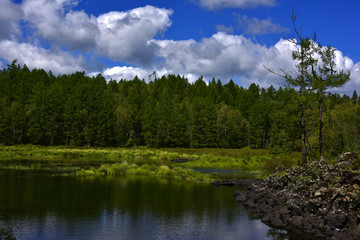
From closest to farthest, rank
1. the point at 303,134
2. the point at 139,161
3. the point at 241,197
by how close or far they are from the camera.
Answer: the point at 241,197 < the point at 303,134 < the point at 139,161

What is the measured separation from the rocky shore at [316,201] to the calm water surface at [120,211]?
164 centimetres

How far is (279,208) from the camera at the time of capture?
2309 centimetres

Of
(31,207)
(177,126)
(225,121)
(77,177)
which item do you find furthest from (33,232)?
(225,121)

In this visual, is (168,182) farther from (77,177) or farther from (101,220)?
(101,220)

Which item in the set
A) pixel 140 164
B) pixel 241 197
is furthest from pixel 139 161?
pixel 241 197

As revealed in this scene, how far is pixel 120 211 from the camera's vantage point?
2275 cm

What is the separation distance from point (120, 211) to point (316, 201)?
13.0m

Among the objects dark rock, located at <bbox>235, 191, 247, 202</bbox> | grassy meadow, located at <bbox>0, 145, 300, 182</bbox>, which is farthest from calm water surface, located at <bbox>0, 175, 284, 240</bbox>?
grassy meadow, located at <bbox>0, 145, 300, 182</bbox>

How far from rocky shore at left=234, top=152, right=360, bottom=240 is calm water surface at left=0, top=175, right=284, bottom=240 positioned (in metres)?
1.64

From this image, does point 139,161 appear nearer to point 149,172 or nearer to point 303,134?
point 149,172

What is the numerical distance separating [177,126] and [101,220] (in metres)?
79.4

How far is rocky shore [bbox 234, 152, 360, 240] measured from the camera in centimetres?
1830

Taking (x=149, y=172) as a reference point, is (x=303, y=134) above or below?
above

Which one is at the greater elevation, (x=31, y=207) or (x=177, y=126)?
(x=177, y=126)
